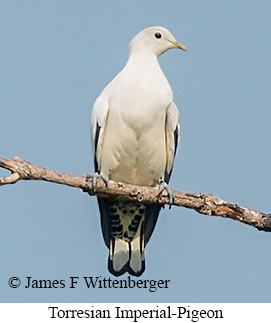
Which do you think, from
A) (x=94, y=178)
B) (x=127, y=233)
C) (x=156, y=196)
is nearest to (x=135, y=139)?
(x=156, y=196)

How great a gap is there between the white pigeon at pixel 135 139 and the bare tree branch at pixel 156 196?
9.1 inches

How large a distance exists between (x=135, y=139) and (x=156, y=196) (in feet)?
2.51

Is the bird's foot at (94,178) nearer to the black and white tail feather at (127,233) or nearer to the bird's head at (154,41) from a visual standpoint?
the black and white tail feather at (127,233)

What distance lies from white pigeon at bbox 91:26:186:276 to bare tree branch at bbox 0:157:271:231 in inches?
9.1

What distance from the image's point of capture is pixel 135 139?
938 centimetres

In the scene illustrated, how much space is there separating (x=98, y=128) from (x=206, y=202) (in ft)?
5.69

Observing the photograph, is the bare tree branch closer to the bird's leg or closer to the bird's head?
the bird's leg

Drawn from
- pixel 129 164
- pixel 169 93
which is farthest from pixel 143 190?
pixel 169 93

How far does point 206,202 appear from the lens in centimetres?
864

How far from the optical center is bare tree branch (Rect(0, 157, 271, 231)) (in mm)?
8203

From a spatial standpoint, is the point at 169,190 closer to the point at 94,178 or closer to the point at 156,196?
the point at 156,196

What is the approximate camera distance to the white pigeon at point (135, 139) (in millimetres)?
9352

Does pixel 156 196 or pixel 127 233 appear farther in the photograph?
pixel 127 233

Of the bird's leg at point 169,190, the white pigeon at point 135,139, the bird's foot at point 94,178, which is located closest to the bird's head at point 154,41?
the white pigeon at point 135,139
